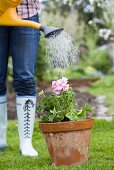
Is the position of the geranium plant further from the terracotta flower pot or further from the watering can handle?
the watering can handle

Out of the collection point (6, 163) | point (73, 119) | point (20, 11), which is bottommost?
point (6, 163)

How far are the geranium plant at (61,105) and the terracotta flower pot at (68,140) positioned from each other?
0.07 meters

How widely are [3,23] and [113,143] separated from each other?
1.35m

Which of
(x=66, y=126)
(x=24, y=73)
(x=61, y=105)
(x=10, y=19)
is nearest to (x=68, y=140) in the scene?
(x=66, y=126)

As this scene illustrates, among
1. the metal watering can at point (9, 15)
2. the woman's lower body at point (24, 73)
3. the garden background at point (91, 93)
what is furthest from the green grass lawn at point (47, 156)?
the metal watering can at point (9, 15)

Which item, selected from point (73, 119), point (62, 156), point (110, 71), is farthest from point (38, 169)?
point (110, 71)

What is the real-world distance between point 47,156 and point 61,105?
0.55 meters

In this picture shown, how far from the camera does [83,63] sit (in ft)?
60.7

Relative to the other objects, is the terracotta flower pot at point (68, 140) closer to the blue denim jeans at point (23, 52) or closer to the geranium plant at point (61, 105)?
the geranium plant at point (61, 105)

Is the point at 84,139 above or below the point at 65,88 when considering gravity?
below

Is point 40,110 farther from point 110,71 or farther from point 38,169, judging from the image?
point 110,71

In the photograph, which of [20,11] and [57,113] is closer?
[57,113]

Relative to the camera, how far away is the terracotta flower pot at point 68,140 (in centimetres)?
310

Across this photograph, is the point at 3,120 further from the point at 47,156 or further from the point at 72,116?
the point at 72,116
